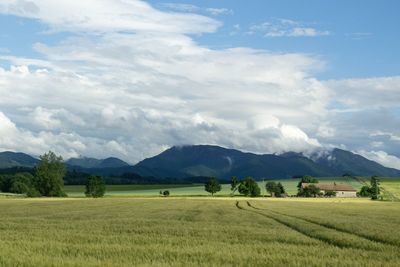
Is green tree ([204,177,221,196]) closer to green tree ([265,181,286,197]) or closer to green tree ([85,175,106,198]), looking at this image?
green tree ([265,181,286,197])

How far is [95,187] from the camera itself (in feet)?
545

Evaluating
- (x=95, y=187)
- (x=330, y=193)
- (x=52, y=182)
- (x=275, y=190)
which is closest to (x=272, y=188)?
(x=275, y=190)

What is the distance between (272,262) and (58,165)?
163 m

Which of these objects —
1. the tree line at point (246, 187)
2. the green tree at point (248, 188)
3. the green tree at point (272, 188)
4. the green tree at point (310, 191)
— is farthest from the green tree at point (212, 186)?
the green tree at point (310, 191)

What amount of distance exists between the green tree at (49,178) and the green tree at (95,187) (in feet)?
28.1

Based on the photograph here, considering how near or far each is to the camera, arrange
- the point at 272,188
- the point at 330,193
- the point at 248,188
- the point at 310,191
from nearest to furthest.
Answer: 1. the point at 248,188
2. the point at 310,191
3. the point at 272,188
4. the point at 330,193

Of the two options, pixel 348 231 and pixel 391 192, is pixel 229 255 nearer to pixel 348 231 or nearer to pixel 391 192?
pixel 348 231

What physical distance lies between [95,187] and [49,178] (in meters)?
15.3

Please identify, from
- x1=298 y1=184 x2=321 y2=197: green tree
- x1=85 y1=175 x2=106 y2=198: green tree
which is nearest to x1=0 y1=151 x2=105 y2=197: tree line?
x1=85 y1=175 x2=106 y2=198: green tree

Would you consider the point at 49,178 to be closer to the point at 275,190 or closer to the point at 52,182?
the point at 52,182

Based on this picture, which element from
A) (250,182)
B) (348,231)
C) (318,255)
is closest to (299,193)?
(250,182)

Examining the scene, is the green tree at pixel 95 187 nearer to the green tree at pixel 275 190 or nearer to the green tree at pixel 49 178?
the green tree at pixel 49 178

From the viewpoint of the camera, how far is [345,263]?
17.6 m

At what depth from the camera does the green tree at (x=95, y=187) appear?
545 feet
